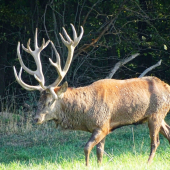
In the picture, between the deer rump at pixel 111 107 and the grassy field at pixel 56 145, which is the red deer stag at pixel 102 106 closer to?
the deer rump at pixel 111 107

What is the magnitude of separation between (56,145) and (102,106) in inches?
91.6

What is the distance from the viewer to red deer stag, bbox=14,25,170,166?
6258 millimetres

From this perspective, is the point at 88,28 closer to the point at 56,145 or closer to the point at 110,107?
the point at 56,145

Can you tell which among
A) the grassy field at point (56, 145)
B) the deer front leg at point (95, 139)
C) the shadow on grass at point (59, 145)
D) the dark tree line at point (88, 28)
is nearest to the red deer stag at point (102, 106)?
the deer front leg at point (95, 139)

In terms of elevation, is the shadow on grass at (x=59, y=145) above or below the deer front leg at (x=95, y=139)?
below

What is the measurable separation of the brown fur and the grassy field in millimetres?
363

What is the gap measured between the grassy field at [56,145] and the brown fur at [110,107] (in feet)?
1.19

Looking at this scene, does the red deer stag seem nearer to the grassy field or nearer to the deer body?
the deer body

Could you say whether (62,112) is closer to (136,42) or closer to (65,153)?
(65,153)

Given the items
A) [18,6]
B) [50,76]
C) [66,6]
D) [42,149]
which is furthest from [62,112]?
[18,6]

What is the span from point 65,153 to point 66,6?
5.53 meters

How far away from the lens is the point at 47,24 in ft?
38.4

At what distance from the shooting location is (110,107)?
6332mm

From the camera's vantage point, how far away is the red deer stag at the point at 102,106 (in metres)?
6.26
